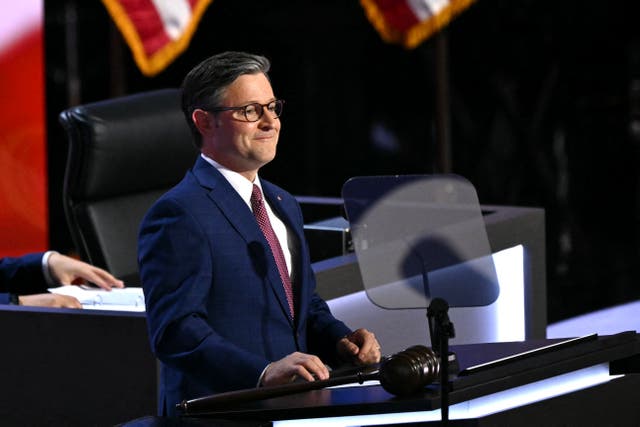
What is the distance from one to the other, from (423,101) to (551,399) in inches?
285

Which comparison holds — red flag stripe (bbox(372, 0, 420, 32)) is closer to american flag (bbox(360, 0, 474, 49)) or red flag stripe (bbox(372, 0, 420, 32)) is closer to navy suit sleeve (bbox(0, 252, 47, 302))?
american flag (bbox(360, 0, 474, 49))

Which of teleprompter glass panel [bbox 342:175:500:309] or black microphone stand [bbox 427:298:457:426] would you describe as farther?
teleprompter glass panel [bbox 342:175:500:309]

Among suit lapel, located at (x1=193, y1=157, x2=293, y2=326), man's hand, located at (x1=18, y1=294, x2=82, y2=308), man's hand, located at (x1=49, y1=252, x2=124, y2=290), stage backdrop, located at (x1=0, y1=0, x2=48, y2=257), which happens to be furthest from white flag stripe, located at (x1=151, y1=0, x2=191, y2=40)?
suit lapel, located at (x1=193, y1=157, x2=293, y2=326)

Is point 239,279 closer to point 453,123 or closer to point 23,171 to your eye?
point 23,171

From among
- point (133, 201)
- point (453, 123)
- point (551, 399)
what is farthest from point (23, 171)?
point (453, 123)

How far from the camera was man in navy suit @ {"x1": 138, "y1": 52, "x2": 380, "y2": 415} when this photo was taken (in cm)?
288

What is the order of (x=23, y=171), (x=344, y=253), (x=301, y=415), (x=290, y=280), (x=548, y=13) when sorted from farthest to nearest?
1. (x=548, y=13)
2. (x=23, y=171)
3. (x=344, y=253)
4. (x=290, y=280)
5. (x=301, y=415)

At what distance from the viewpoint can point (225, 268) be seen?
296cm

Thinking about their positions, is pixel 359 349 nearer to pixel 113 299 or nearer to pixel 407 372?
pixel 407 372

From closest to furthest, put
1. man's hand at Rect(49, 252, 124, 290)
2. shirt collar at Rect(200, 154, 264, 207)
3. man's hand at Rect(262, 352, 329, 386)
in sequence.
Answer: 1. man's hand at Rect(262, 352, 329, 386)
2. shirt collar at Rect(200, 154, 264, 207)
3. man's hand at Rect(49, 252, 124, 290)

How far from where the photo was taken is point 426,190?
9.78ft

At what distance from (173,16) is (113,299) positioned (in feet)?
8.26

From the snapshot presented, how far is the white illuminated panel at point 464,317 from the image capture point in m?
4.47

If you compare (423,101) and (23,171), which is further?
(423,101)
